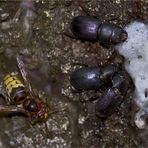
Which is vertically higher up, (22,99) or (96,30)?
(96,30)

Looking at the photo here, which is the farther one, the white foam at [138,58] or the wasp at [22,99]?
the white foam at [138,58]

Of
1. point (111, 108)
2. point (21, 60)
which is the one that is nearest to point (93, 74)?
point (111, 108)

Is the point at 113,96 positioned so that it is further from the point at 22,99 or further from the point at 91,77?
the point at 22,99

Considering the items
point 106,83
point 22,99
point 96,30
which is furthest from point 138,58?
point 22,99

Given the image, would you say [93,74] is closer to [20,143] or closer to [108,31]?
[108,31]

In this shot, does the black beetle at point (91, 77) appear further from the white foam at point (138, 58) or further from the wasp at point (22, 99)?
the wasp at point (22, 99)

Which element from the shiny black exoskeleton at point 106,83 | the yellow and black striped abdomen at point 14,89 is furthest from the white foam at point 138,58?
the yellow and black striped abdomen at point 14,89

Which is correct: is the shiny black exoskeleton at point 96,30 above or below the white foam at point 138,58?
above

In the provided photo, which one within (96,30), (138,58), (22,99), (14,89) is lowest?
(22,99)
